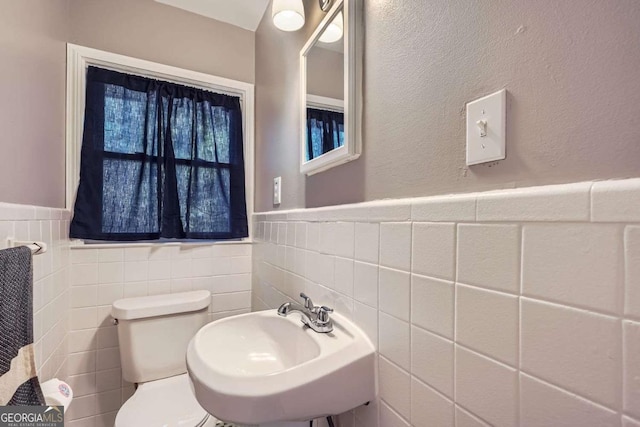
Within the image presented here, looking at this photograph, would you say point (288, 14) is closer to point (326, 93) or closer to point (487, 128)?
point (326, 93)

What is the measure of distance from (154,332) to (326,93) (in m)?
1.35

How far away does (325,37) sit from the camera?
1.04 m

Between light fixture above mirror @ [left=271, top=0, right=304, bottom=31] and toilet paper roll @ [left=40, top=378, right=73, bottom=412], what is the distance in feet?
5.04

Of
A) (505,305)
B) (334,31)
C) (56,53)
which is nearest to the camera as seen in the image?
(505,305)

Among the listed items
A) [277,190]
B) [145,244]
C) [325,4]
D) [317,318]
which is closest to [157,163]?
[145,244]

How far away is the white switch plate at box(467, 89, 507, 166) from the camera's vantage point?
1.65 ft

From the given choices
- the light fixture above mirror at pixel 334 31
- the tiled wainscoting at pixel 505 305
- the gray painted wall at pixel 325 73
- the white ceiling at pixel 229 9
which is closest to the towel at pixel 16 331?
the tiled wainscoting at pixel 505 305

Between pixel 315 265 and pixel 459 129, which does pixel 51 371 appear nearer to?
pixel 315 265

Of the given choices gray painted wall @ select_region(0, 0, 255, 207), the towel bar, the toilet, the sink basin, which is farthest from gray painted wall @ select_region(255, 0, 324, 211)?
the towel bar

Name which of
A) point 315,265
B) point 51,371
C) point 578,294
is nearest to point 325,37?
point 315,265

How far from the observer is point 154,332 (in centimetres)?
142

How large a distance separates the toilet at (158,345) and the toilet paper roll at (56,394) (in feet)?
0.89

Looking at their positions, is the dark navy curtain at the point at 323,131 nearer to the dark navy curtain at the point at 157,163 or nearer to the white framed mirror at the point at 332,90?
the white framed mirror at the point at 332,90

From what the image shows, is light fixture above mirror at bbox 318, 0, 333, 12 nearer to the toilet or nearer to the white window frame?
the white window frame
